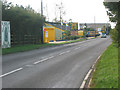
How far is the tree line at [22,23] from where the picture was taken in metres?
27.8

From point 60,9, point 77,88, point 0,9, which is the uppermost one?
point 60,9

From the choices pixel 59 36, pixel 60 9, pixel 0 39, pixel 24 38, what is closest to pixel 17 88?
pixel 0 39

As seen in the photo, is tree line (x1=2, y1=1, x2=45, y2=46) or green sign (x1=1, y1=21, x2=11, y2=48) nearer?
green sign (x1=1, y1=21, x2=11, y2=48)

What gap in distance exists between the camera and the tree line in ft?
91.3

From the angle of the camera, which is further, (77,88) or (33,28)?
(33,28)

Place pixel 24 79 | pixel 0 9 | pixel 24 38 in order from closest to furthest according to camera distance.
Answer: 1. pixel 24 79
2. pixel 0 9
3. pixel 24 38

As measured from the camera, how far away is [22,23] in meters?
30.1

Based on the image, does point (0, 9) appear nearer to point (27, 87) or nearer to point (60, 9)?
point (27, 87)

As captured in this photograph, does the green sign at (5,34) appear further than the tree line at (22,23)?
No

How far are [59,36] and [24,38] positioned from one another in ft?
83.0

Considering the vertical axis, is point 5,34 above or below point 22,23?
below

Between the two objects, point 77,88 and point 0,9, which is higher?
point 0,9

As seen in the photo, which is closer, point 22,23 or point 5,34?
point 5,34

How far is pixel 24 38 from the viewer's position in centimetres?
3253
